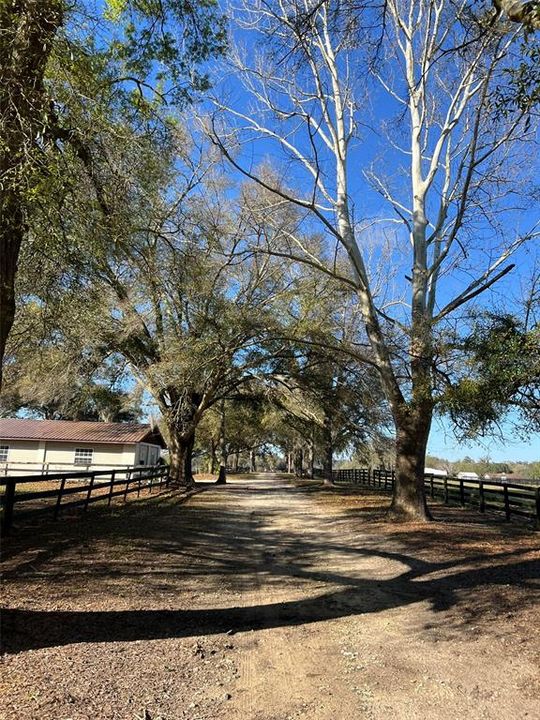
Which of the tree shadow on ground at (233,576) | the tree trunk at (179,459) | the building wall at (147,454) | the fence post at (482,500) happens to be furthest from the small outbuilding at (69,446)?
the tree shadow on ground at (233,576)

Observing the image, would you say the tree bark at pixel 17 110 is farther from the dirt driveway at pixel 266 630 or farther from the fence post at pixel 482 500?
the fence post at pixel 482 500

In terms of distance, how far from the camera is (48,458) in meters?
34.1

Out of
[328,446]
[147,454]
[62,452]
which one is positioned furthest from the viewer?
[147,454]

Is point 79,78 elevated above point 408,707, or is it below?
above

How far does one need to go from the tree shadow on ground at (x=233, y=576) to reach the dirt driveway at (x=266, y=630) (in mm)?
29

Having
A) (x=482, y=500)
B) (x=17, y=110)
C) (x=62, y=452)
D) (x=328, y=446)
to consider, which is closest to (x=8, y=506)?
(x=17, y=110)

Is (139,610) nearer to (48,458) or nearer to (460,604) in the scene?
(460,604)

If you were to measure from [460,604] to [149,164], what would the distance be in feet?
20.7

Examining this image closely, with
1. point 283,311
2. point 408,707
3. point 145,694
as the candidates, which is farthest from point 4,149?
point 283,311

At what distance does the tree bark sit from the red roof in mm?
29523

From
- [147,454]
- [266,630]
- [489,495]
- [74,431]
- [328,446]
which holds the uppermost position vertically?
[74,431]

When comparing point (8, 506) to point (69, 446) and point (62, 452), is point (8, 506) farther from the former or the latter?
point (62, 452)

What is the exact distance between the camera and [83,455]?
111 ft

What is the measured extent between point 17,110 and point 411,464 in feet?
37.8
